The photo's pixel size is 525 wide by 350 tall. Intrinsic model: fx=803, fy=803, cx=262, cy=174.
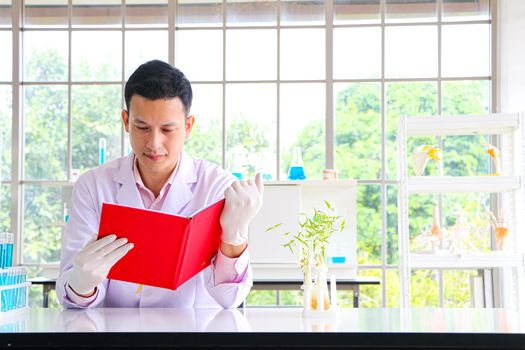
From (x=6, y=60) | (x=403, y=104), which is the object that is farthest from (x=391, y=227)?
(x=6, y=60)

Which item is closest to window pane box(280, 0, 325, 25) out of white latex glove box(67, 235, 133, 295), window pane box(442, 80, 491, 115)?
window pane box(442, 80, 491, 115)

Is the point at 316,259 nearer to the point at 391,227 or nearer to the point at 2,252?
the point at 2,252

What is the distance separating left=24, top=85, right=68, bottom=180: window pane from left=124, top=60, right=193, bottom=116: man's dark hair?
3.86m

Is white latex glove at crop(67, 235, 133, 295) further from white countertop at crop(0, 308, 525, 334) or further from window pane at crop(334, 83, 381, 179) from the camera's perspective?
window pane at crop(334, 83, 381, 179)

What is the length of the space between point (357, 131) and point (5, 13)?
2832 mm

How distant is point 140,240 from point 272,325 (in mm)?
443

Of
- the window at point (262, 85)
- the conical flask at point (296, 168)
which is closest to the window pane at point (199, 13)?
the window at point (262, 85)

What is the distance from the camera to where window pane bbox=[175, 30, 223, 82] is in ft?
19.9

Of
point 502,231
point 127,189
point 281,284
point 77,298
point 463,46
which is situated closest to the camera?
point 77,298

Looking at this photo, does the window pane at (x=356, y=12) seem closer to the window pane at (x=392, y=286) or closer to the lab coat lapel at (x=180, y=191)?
the window pane at (x=392, y=286)

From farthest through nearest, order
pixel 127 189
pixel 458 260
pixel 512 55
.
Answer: pixel 512 55 → pixel 458 260 → pixel 127 189

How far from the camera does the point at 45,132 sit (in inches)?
241

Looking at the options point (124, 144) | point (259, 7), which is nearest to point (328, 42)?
point (259, 7)

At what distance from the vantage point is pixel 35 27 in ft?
20.2
